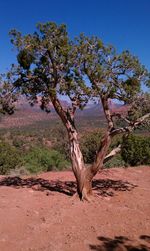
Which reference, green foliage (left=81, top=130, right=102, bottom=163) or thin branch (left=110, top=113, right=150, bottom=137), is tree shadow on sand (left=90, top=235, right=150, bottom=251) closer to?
thin branch (left=110, top=113, right=150, bottom=137)

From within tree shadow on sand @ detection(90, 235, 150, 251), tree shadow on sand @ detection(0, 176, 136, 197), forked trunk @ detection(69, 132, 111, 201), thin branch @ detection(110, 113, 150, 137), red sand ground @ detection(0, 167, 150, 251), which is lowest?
tree shadow on sand @ detection(90, 235, 150, 251)

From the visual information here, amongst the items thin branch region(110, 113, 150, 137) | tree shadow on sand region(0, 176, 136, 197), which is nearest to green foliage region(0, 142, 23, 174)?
tree shadow on sand region(0, 176, 136, 197)

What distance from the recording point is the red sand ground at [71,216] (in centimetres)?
668

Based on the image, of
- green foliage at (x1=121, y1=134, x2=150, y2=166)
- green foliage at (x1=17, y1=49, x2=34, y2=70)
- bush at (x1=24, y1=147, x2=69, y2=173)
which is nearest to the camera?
green foliage at (x1=17, y1=49, x2=34, y2=70)

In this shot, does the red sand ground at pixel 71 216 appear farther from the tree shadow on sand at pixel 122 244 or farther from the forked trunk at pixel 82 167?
the forked trunk at pixel 82 167

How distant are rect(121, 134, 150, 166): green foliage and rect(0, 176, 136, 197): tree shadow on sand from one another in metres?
5.43

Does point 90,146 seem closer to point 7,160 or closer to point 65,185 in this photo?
point 7,160

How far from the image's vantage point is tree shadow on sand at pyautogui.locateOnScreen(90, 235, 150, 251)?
6406 mm

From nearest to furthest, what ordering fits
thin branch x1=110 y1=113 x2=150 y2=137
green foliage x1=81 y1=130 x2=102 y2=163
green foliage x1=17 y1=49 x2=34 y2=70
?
green foliage x1=17 y1=49 x2=34 y2=70 < thin branch x1=110 y1=113 x2=150 y2=137 < green foliage x1=81 y1=130 x2=102 y2=163

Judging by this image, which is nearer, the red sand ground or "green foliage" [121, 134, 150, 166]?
the red sand ground

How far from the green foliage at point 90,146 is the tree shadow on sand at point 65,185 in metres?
9.11

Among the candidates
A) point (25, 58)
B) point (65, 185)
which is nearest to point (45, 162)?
point (65, 185)

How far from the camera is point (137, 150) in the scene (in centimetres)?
1805

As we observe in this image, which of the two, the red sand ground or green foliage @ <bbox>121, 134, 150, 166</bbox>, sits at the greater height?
green foliage @ <bbox>121, 134, 150, 166</bbox>
